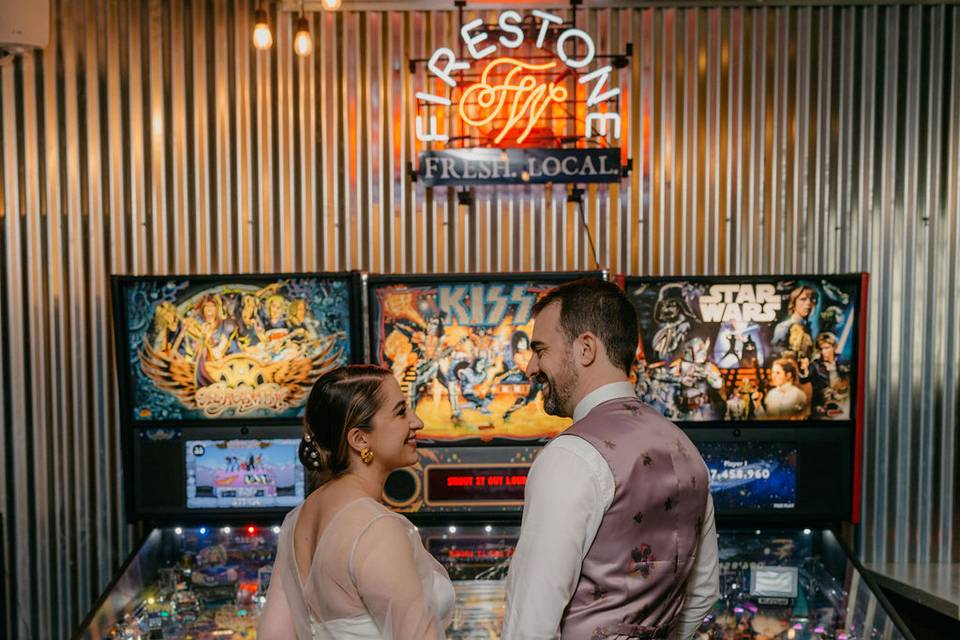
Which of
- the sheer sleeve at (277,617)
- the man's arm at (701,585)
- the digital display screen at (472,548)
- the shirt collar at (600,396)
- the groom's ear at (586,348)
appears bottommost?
the digital display screen at (472,548)

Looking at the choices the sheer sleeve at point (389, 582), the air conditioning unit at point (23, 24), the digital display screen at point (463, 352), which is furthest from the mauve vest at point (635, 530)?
the air conditioning unit at point (23, 24)

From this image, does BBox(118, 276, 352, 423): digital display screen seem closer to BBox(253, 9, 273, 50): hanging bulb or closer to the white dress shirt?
BBox(253, 9, 273, 50): hanging bulb

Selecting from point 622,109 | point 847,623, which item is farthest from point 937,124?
point 847,623

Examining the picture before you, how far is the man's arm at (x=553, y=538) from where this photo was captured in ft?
5.76

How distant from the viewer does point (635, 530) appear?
1866 millimetres

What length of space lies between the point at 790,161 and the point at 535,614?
10.6 ft

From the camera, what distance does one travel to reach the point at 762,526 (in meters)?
3.72

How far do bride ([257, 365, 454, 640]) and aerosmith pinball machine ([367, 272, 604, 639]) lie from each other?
1282mm

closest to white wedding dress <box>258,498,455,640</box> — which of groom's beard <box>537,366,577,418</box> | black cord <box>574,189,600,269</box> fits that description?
groom's beard <box>537,366,577,418</box>

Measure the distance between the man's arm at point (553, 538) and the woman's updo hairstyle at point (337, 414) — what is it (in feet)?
1.88

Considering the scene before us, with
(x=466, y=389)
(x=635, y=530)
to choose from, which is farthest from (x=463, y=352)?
(x=635, y=530)

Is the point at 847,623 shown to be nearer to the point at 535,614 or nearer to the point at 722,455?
the point at 722,455

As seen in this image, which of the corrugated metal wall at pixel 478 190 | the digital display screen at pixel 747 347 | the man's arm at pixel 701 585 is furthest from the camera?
the corrugated metal wall at pixel 478 190

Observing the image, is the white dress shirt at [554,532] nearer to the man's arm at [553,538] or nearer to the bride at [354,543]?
the man's arm at [553,538]
